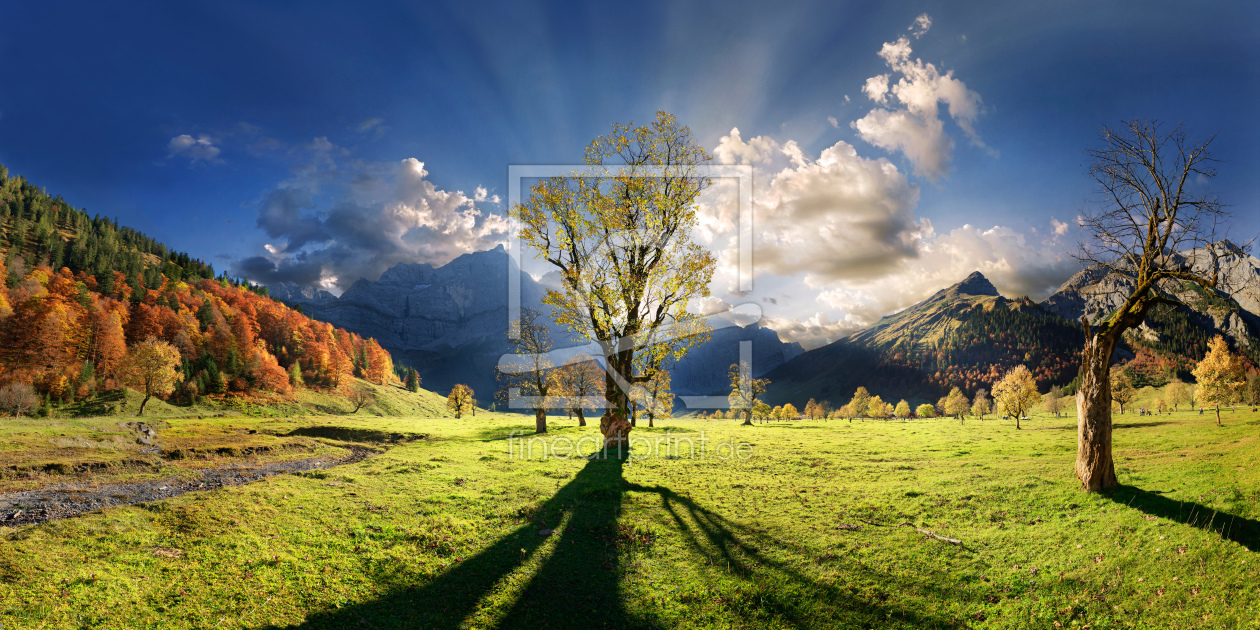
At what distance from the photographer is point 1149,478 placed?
1529 centimetres

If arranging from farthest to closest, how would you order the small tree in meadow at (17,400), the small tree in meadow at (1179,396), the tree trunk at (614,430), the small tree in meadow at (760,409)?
1. the small tree in meadow at (1179,396)
2. the small tree in meadow at (760,409)
3. the small tree in meadow at (17,400)
4. the tree trunk at (614,430)

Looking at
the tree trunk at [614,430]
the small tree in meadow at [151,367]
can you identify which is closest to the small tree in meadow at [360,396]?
the small tree in meadow at [151,367]

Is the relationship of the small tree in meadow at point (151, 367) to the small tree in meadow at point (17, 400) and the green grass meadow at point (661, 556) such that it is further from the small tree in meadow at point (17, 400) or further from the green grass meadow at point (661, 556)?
the green grass meadow at point (661, 556)

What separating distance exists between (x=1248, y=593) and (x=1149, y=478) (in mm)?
8450

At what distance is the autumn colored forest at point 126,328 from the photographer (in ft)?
254

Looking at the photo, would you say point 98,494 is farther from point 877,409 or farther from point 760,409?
point 877,409

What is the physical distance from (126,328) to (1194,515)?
171308 millimetres

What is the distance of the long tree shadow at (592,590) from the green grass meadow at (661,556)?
53 mm

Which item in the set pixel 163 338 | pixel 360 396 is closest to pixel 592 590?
pixel 360 396

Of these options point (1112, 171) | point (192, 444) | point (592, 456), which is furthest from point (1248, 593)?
point (192, 444)

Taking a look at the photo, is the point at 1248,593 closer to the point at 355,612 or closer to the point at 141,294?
the point at 355,612

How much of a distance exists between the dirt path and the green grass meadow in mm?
3710

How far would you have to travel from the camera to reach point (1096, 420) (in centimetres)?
1537

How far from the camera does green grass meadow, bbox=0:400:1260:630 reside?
860cm
